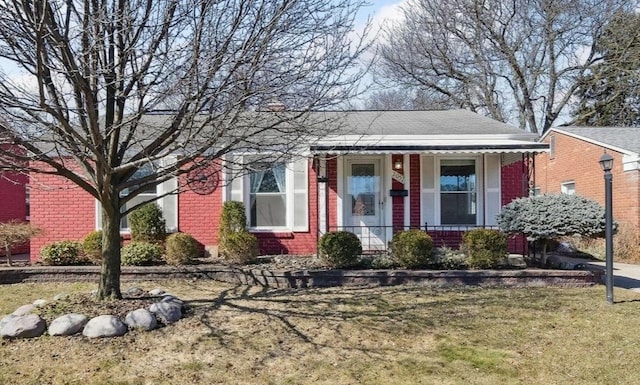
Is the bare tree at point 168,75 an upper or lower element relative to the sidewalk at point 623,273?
upper

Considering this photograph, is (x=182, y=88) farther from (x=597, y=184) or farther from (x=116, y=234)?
(x=597, y=184)

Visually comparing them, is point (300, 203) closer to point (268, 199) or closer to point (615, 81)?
point (268, 199)

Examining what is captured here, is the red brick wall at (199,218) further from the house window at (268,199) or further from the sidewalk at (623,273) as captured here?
the sidewalk at (623,273)

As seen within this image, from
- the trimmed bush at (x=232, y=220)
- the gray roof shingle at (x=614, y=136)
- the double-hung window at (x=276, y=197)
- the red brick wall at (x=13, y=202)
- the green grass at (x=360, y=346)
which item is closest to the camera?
the green grass at (x=360, y=346)

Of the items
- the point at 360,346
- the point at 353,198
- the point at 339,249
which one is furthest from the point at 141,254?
the point at 360,346

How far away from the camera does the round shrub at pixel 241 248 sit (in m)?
9.56

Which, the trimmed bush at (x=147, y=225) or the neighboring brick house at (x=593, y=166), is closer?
the trimmed bush at (x=147, y=225)

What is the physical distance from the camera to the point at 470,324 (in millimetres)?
6145

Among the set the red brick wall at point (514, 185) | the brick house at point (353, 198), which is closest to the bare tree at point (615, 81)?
the red brick wall at point (514, 185)

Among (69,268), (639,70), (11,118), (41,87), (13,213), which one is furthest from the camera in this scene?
(639,70)

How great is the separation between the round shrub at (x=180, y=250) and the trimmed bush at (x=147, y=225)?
98 cm

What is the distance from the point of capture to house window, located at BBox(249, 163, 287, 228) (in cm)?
1127

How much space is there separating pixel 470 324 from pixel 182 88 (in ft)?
15.1

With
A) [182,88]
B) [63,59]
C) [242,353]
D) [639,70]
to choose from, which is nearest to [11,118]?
[63,59]
